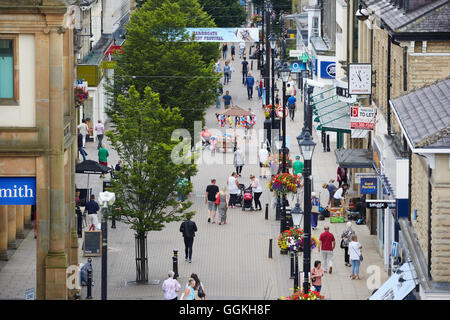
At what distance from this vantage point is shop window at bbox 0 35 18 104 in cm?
2955

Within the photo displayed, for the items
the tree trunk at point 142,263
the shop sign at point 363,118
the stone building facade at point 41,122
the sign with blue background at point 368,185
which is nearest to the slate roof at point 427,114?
the stone building facade at point 41,122

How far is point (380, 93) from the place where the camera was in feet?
131

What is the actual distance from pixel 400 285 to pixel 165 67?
96.2 feet

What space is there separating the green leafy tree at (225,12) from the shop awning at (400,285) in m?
74.0

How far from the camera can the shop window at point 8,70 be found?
29.5 metres

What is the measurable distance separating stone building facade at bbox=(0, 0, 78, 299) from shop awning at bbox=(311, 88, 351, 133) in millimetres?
18639

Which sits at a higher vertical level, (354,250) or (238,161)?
(238,161)

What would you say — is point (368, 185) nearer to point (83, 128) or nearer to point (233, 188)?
point (233, 188)

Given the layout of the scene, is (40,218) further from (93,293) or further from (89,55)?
(89,55)

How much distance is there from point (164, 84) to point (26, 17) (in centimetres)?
2452

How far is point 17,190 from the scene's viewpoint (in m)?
29.7

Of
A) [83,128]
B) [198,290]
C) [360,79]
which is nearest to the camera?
[198,290]

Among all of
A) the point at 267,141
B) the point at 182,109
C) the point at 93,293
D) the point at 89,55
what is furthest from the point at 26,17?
the point at 89,55

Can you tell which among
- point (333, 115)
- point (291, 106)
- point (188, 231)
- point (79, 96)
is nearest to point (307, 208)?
point (188, 231)
